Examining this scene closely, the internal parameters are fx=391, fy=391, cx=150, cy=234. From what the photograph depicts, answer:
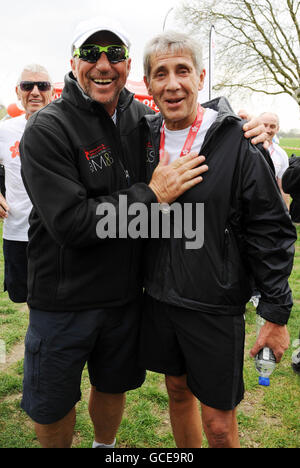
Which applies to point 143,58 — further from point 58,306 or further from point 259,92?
point 259,92

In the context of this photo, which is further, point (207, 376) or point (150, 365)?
point (150, 365)

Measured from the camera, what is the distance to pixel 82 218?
1.95 meters

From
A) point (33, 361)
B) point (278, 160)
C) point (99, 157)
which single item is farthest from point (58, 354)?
point (278, 160)

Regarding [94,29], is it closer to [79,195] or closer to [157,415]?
[79,195]

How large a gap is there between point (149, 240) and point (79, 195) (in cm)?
51

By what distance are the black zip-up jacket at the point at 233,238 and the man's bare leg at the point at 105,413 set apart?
960 millimetres

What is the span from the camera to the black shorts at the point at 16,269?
3742mm

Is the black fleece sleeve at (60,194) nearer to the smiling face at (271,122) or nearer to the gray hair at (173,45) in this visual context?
the gray hair at (173,45)

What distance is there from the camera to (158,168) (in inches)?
81.5

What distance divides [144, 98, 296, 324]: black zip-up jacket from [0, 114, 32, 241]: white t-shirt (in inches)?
83.4

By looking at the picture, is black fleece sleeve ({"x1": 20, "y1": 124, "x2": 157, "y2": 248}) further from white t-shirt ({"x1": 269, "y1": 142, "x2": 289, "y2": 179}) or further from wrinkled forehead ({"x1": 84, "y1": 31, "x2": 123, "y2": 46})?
white t-shirt ({"x1": 269, "y1": 142, "x2": 289, "y2": 179})

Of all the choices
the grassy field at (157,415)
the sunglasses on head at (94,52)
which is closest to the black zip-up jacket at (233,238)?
the sunglasses on head at (94,52)

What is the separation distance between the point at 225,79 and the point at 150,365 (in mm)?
18181

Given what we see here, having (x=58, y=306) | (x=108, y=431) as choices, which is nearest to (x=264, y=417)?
(x=108, y=431)
